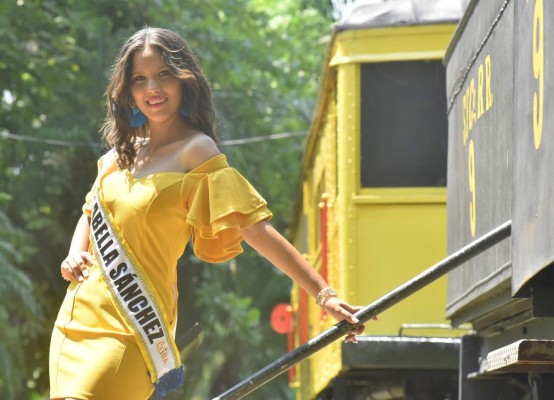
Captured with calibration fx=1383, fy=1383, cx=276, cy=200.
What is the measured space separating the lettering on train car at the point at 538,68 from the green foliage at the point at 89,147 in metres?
10.0

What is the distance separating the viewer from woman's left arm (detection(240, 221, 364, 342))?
3637mm

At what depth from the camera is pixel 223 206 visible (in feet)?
11.6

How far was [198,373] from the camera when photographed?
1825cm

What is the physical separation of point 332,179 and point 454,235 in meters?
2.84

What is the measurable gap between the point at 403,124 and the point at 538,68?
4541 mm

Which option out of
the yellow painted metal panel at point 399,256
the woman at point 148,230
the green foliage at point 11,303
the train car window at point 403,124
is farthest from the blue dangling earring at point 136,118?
the green foliage at point 11,303

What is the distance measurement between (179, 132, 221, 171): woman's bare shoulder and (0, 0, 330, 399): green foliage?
9568mm

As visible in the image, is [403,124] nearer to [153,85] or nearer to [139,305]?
[153,85]

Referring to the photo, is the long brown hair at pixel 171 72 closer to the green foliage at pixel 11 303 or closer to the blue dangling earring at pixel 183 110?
the blue dangling earring at pixel 183 110

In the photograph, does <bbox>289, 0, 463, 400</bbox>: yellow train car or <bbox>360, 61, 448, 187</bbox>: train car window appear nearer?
<bbox>289, 0, 463, 400</bbox>: yellow train car

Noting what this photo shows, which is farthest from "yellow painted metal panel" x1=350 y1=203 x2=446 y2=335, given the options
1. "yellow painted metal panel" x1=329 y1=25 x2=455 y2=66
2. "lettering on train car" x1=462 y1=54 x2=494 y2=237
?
"lettering on train car" x1=462 y1=54 x2=494 y2=237

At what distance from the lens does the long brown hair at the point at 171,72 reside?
367 cm

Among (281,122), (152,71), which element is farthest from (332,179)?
(281,122)

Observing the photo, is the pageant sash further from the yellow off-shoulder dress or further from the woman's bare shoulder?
the woman's bare shoulder
